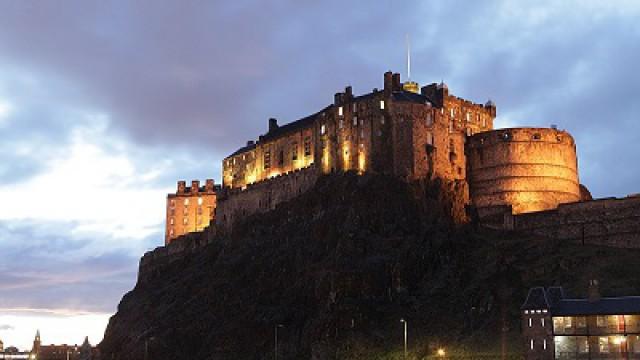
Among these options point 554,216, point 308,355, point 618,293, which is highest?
point 554,216

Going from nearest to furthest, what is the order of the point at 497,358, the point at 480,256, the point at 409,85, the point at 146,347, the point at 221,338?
the point at 497,358
the point at 480,256
the point at 221,338
the point at 146,347
the point at 409,85

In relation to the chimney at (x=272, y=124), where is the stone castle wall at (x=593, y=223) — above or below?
below

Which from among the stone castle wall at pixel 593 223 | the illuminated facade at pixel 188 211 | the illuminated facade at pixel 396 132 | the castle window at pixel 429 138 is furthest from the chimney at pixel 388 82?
the illuminated facade at pixel 188 211

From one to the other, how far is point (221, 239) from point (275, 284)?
37.7m

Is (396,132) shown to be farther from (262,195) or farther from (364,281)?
(262,195)

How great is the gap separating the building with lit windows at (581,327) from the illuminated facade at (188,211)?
118m

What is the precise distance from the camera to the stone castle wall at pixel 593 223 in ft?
349

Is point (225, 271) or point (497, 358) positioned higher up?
point (225, 271)

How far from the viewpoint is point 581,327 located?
89500 millimetres

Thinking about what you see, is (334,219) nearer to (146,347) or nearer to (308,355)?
(308,355)

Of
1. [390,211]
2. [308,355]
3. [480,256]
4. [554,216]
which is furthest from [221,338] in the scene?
[554,216]

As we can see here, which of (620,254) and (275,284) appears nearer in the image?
(620,254)

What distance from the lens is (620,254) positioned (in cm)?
10344

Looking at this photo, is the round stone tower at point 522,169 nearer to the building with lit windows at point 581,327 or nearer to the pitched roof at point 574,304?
the pitched roof at point 574,304
